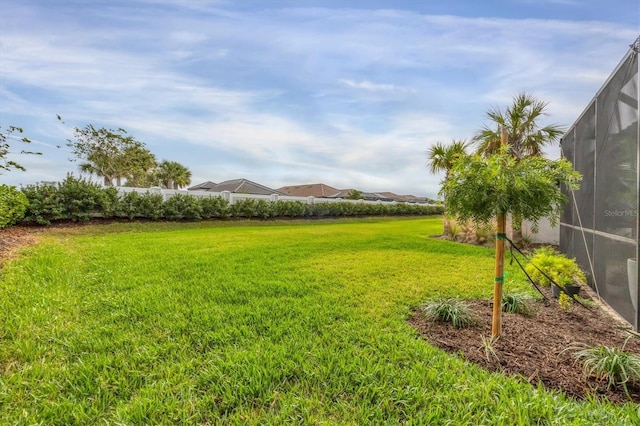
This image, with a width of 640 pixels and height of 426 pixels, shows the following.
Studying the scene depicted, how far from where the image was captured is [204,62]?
286 inches

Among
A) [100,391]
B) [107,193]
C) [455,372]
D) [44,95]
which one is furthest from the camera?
[107,193]

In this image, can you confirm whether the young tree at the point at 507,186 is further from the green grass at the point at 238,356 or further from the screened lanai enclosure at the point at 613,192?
the screened lanai enclosure at the point at 613,192

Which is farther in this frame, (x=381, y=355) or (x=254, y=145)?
(x=254, y=145)

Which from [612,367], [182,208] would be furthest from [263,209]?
[612,367]

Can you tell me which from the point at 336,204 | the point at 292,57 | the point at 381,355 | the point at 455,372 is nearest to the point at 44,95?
the point at 292,57

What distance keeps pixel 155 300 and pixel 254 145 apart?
1330cm

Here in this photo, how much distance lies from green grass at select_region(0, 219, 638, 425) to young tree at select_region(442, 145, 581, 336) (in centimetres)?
109

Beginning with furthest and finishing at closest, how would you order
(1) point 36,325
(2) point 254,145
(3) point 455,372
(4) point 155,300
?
1. (2) point 254,145
2. (4) point 155,300
3. (1) point 36,325
4. (3) point 455,372

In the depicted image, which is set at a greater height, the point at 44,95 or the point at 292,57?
the point at 292,57

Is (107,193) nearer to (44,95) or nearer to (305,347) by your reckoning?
(44,95)

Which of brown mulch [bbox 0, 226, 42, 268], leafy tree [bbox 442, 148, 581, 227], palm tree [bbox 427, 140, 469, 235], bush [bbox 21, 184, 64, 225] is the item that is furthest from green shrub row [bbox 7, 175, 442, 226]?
leafy tree [bbox 442, 148, 581, 227]

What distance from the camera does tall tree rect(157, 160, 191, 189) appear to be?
28.4 metres

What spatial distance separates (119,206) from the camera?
1173 cm

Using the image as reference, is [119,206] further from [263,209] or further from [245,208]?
[263,209]
